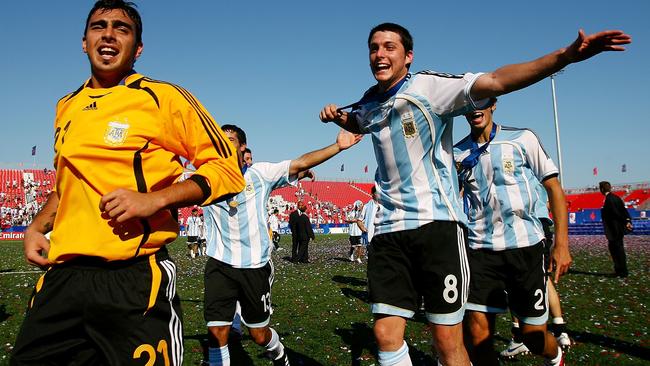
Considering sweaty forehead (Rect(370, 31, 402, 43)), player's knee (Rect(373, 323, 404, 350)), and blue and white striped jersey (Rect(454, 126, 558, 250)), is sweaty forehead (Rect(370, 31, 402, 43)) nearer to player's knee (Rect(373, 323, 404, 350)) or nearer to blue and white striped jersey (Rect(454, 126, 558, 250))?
blue and white striped jersey (Rect(454, 126, 558, 250))

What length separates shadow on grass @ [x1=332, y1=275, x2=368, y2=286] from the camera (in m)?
14.4

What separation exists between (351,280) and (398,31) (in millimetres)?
11786

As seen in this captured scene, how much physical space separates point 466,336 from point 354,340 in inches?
111

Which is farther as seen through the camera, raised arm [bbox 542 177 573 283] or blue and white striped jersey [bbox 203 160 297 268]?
blue and white striped jersey [bbox 203 160 297 268]

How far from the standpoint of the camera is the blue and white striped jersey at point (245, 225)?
584cm

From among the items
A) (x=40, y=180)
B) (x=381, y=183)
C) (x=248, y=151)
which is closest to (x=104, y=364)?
(x=381, y=183)

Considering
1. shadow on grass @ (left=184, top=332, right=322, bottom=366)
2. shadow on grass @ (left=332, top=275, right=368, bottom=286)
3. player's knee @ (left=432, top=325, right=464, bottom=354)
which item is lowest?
shadow on grass @ (left=332, top=275, right=368, bottom=286)

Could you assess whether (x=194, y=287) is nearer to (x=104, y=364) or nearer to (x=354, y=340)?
(x=354, y=340)

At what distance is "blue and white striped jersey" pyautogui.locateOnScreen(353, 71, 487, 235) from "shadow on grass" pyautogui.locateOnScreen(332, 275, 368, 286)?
1061 cm

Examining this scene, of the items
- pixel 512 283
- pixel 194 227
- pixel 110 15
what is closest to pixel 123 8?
pixel 110 15

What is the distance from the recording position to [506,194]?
17.3ft

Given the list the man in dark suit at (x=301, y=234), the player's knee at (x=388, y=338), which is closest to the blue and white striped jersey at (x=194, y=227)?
the man in dark suit at (x=301, y=234)

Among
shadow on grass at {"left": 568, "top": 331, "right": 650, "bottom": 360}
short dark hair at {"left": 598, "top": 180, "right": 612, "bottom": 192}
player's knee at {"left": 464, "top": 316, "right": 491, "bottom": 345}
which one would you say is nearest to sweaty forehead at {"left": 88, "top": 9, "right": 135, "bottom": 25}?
player's knee at {"left": 464, "top": 316, "right": 491, "bottom": 345}

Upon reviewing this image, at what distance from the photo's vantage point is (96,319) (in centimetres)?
230
